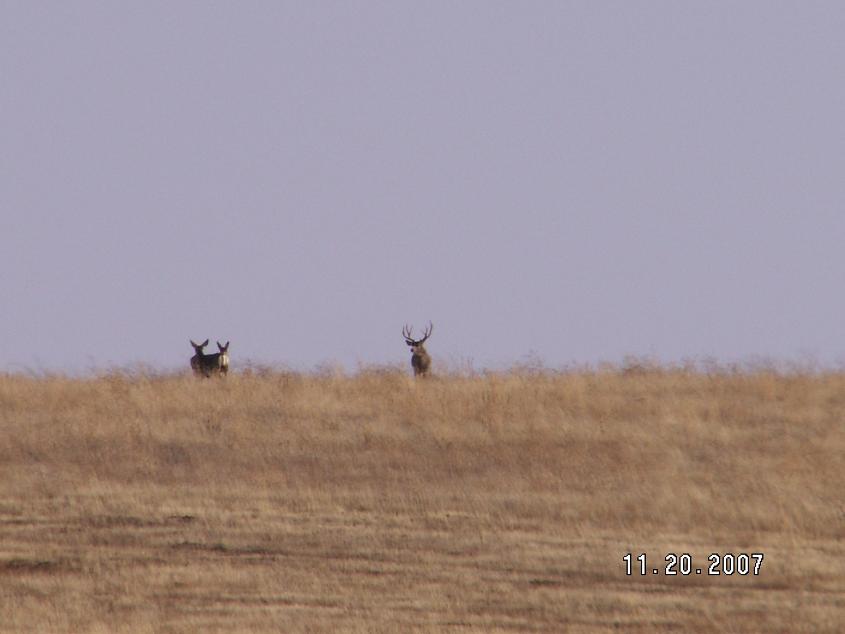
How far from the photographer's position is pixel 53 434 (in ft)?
70.1

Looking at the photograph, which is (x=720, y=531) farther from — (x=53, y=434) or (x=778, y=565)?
(x=53, y=434)

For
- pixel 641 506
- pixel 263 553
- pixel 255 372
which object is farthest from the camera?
pixel 255 372

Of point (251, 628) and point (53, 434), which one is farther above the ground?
point (53, 434)

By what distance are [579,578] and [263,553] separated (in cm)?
327

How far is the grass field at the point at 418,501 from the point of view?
44.6 ft

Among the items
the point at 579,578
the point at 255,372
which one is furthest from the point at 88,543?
the point at 255,372

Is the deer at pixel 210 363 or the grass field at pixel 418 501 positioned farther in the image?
the deer at pixel 210 363

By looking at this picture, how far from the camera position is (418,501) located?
18156mm

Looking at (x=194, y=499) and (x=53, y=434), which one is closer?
(x=194, y=499)

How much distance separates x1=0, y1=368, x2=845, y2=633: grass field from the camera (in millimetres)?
13602

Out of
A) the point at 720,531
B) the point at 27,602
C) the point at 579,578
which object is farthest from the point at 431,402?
the point at 27,602

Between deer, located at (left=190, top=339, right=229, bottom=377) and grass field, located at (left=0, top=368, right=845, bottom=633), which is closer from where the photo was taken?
grass field, located at (left=0, top=368, right=845, bottom=633)

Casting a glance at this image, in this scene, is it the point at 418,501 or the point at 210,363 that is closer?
the point at 418,501

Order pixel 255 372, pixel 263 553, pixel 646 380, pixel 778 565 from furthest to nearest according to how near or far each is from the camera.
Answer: pixel 255 372 → pixel 646 380 → pixel 263 553 → pixel 778 565
